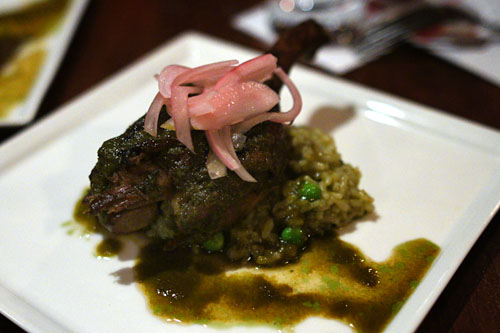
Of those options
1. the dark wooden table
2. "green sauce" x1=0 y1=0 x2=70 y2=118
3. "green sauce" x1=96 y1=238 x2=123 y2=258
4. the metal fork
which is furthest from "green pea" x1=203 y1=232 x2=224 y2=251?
the metal fork

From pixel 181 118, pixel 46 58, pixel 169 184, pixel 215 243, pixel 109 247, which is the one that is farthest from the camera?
pixel 46 58

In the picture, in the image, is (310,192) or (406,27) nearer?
(310,192)

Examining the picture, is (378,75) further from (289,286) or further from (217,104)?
(289,286)

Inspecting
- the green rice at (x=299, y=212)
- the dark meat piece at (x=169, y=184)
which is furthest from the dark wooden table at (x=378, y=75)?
the dark meat piece at (x=169, y=184)

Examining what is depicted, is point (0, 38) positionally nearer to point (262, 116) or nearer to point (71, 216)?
point (71, 216)

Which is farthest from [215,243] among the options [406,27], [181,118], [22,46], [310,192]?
[22,46]

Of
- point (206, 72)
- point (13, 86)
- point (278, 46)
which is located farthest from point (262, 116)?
point (13, 86)

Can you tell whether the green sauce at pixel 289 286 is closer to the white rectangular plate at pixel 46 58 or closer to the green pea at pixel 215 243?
the green pea at pixel 215 243

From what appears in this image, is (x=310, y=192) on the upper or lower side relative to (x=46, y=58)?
upper
